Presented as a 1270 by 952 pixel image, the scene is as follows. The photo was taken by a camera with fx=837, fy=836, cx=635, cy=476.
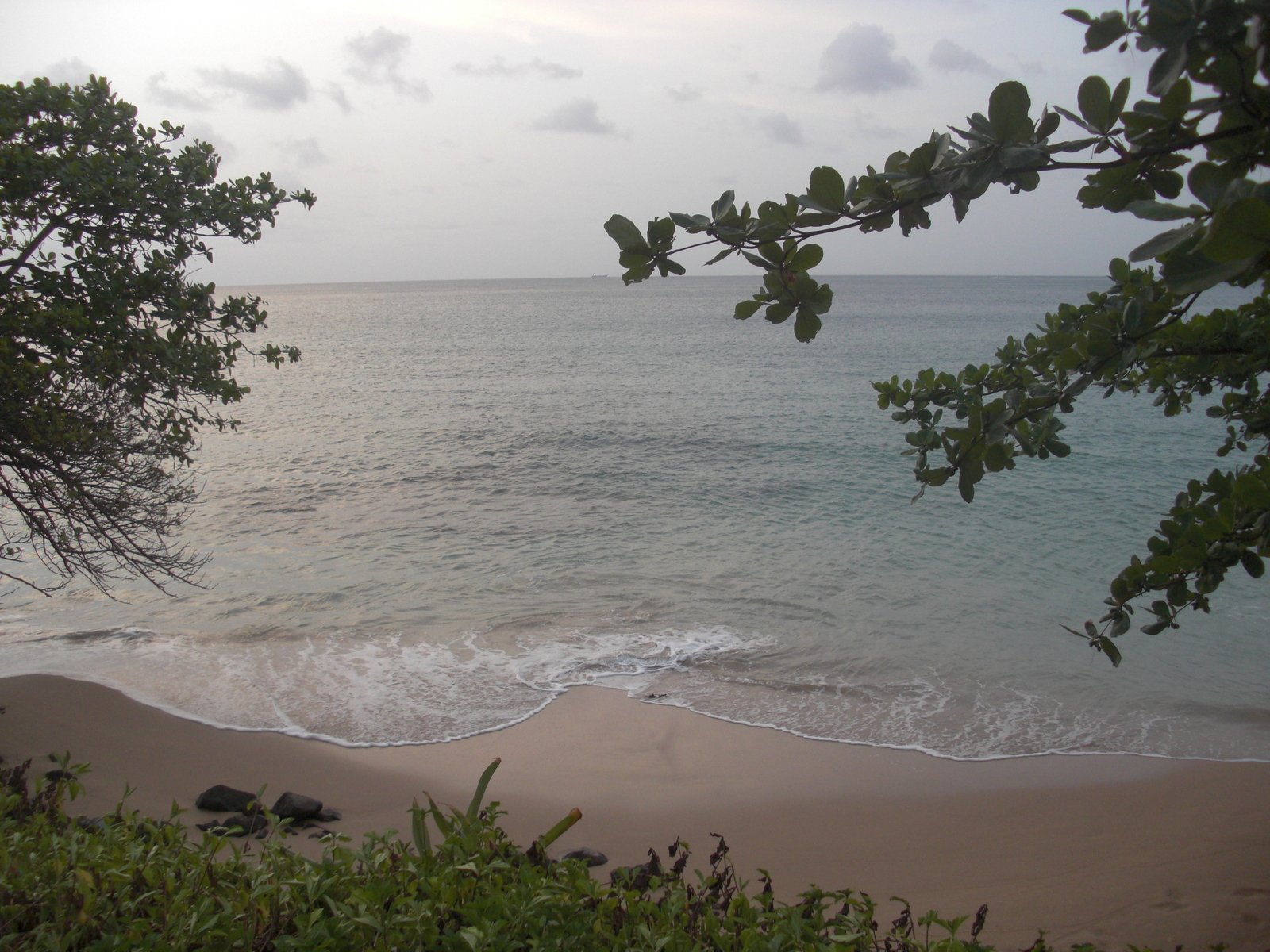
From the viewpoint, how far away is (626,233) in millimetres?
1862

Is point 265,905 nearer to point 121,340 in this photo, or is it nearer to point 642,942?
point 642,942

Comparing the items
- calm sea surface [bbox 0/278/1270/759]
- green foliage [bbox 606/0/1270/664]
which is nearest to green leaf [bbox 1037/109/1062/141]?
green foliage [bbox 606/0/1270/664]

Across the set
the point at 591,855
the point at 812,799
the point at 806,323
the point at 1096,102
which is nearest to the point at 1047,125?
the point at 1096,102

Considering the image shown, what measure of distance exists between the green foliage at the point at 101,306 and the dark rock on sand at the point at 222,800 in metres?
1.77

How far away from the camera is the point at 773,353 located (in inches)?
1778

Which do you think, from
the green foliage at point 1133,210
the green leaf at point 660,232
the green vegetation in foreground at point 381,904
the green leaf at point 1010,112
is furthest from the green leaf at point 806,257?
the green vegetation in foreground at point 381,904

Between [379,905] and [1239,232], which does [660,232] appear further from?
[379,905]

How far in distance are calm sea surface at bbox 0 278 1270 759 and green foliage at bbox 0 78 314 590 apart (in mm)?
2922

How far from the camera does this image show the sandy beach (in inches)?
213

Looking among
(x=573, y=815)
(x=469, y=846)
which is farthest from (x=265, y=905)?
(x=573, y=815)

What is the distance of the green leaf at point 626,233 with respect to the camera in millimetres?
1857

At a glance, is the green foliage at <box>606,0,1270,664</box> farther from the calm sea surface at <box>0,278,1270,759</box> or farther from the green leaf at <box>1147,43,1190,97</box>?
the calm sea surface at <box>0,278,1270,759</box>

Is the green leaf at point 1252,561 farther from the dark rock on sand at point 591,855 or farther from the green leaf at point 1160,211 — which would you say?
the dark rock on sand at point 591,855

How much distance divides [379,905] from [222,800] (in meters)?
4.54
